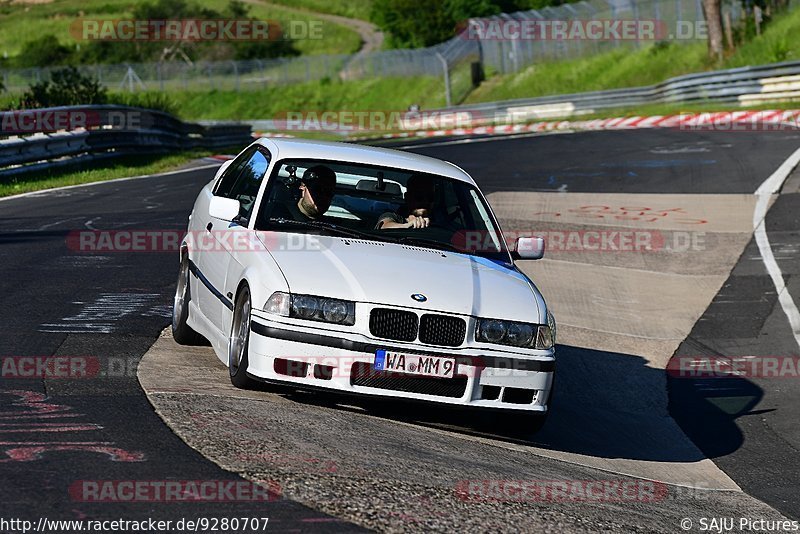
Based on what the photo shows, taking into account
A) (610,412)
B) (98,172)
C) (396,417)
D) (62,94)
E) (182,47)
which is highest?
(62,94)

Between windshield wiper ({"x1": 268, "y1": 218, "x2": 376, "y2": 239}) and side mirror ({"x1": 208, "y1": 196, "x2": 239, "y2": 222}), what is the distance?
261mm

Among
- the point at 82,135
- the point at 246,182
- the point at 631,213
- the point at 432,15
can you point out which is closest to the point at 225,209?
the point at 246,182

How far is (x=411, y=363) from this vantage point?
7.23 metres

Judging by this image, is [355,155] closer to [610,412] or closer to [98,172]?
[610,412]

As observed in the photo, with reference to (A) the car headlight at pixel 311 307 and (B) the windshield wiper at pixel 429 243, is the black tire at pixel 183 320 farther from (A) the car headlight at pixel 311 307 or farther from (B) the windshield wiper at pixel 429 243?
(A) the car headlight at pixel 311 307

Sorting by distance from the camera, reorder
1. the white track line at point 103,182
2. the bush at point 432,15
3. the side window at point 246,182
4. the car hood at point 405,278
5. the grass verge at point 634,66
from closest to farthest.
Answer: the car hood at point 405,278 → the side window at point 246,182 → the white track line at point 103,182 → the grass verge at point 634,66 → the bush at point 432,15

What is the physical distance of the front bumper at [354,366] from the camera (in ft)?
23.7

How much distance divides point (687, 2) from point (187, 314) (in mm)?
45274

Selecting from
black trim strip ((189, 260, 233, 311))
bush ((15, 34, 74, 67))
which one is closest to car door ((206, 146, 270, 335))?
black trim strip ((189, 260, 233, 311))

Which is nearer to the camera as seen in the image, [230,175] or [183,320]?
[183,320]

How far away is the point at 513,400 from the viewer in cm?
757

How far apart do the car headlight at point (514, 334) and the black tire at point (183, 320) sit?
2.53 metres

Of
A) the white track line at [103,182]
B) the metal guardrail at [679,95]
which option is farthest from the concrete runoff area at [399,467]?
the metal guardrail at [679,95]

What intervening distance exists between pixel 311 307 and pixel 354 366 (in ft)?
1.34
